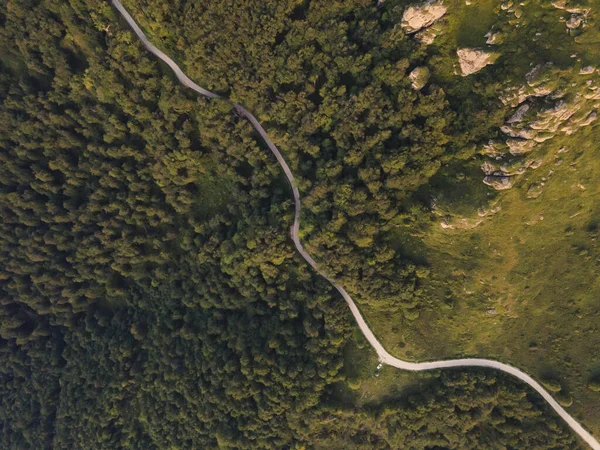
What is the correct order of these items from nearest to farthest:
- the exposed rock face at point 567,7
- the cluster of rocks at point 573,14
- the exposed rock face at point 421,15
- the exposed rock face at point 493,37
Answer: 1. the exposed rock face at point 567,7
2. the cluster of rocks at point 573,14
3. the exposed rock face at point 493,37
4. the exposed rock face at point 421,15

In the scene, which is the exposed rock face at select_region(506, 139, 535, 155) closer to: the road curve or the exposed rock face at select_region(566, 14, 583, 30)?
the exposed rock face at select_region(566, 14, 583, 30)

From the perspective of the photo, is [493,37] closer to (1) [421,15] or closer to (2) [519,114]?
(1) [421,15]

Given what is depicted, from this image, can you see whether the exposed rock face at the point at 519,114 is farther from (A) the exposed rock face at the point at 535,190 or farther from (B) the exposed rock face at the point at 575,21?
(A) the exposed rock face at the point at 535,190

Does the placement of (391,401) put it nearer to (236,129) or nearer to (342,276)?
(342,276)

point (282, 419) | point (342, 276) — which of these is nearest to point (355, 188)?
point (342, 276)

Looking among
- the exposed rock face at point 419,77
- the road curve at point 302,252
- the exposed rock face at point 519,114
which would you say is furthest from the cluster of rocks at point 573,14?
the road curve at point 302,252

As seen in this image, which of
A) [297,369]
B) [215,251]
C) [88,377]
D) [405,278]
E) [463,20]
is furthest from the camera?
[88,377]
